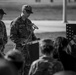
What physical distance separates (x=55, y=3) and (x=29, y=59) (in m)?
18.8

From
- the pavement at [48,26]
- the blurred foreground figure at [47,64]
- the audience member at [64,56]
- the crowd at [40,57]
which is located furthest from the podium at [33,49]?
the pavement at [48,26]

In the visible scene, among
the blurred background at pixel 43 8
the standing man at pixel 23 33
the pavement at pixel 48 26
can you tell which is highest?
the standing man at pixel 23 33

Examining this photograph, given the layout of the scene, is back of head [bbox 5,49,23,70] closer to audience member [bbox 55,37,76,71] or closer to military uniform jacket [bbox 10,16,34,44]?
audience member [bbox 55,37,76,71]

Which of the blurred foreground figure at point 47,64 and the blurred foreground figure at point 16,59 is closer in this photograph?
the blurred foreground figure at point 16,59

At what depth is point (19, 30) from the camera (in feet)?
23.9

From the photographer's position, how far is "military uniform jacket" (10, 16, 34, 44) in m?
7.23

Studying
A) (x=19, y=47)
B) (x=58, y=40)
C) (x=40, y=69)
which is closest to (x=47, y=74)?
(x=40, y=69)

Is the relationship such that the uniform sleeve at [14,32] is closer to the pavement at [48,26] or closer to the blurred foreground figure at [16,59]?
the blurred foreground figure at [16,59]

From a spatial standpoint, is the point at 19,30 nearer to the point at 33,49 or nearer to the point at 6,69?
the point at 33,49

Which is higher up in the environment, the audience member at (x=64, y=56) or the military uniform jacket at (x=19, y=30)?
the audience member at (x=64, y=56)

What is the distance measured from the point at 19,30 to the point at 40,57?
2.76m

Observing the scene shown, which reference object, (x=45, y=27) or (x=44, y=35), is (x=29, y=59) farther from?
(x=45, y=27)

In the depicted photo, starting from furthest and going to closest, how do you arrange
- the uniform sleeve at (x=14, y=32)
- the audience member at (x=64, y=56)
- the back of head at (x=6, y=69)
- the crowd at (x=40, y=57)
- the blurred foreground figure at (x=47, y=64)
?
1. the uniform sleeve at (x=14, y=32)
2. the audience member at (x=64, y=56)
3. the blurred foreground figure at (x=47, y=64)
4. the crowd at (x=40, y=57)
5. the back of head at (x=6, y=69)

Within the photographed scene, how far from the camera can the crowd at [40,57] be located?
286 centimetres
